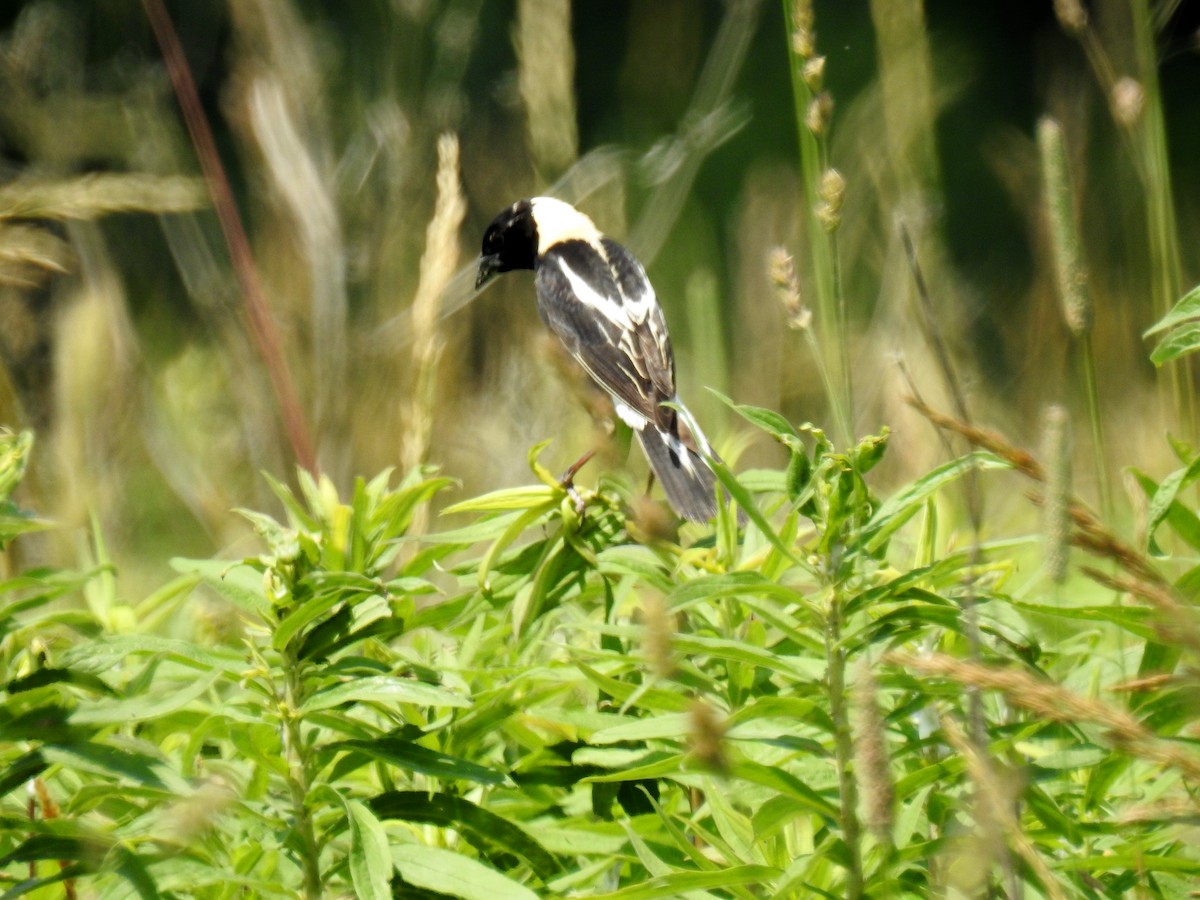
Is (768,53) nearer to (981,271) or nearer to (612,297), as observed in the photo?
(981,271)

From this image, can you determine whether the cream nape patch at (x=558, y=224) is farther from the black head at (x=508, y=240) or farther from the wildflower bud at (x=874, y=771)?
the wildflower bud at (x=874, y=771)

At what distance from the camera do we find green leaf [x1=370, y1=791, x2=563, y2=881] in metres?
1.01

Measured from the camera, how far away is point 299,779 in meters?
1.02

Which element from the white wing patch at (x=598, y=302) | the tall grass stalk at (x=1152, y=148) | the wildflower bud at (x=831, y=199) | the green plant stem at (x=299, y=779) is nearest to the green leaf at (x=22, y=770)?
the green plant stem at (x=299, y=779)

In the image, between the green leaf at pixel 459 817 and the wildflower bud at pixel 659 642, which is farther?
the green leaf at pixel 459 817

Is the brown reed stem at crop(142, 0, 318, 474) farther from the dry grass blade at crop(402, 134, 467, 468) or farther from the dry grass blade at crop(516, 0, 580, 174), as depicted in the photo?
the dry grass blade at crop(516, 0, 580, 174)

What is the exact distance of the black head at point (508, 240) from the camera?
3945 mm

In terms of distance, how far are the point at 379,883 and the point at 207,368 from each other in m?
3.11

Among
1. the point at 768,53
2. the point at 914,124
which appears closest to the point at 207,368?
the point at 914,124

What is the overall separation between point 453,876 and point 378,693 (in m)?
0.13

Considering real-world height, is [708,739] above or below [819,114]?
below

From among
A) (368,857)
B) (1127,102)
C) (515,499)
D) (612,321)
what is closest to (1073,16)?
(1127,102)

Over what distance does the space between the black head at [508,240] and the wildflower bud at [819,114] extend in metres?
2.75

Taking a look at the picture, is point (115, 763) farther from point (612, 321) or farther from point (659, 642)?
point (612, 321)
